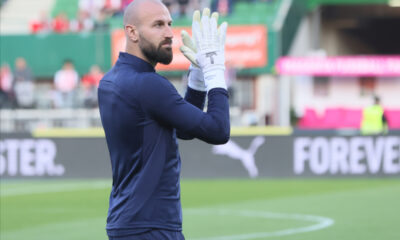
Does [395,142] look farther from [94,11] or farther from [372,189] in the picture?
[94,11]

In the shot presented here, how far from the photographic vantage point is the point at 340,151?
770 inches

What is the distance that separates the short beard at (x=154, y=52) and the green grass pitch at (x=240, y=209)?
634cm

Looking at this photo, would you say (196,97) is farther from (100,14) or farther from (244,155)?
(100,14)

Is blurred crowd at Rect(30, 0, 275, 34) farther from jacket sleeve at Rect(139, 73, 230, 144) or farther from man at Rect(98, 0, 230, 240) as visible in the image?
jacket sleeve at Rect(139, 73, 230, 144)

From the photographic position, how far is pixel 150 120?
14.0 feet

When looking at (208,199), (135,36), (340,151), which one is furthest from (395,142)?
(135,36)

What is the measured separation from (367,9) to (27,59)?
50.1 ft

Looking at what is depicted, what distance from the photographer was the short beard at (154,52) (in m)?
4.32

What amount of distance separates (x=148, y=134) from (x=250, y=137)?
51.4 ft

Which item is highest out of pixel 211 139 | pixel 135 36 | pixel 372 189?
pixel 135 36

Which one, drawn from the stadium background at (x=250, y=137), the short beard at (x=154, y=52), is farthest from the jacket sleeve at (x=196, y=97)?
the stadium background at (x=250, y=137)

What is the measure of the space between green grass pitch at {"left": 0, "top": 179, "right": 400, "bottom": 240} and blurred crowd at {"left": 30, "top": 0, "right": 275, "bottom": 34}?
1128cm

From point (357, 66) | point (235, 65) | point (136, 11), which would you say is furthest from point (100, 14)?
point (136, 11)

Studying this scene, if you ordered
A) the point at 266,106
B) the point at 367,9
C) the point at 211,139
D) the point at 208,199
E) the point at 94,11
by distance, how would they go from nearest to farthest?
the point at 211,139, the point at 208,199, the point at 266,106, the point at 94,11, the point at 367,9
